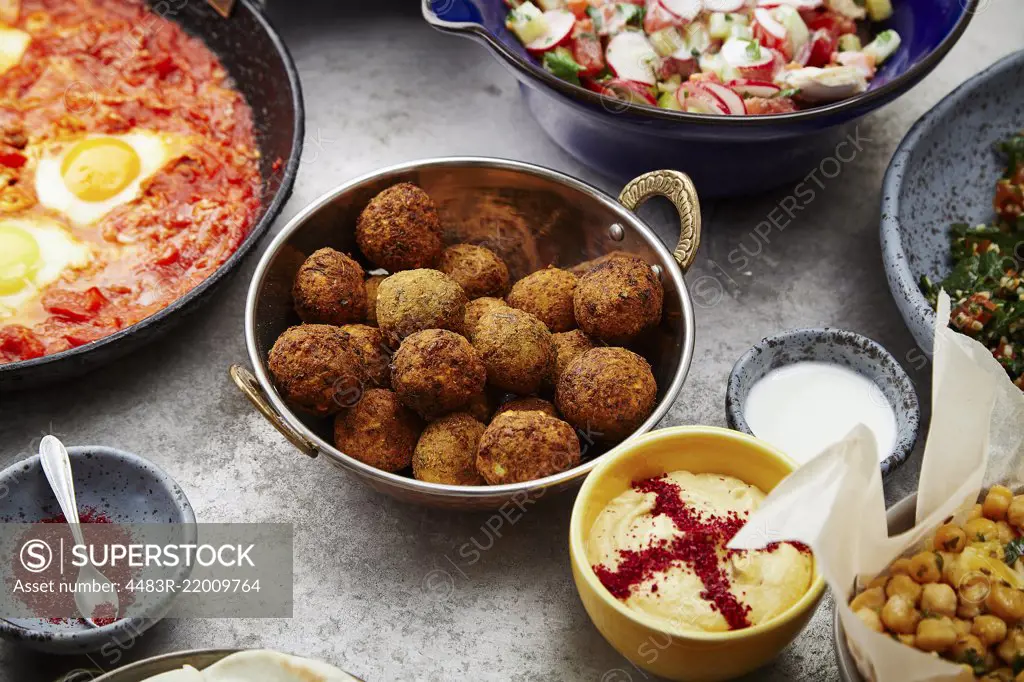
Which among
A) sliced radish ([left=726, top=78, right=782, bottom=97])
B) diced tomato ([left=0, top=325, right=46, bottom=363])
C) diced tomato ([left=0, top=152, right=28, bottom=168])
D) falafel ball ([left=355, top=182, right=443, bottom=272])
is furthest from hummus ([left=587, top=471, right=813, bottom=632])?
diced tomato ([left=0, top=152, right=28, bottom=168])

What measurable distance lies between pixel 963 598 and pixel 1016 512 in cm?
24

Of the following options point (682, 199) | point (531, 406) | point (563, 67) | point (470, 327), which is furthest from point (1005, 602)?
point (563, 67)

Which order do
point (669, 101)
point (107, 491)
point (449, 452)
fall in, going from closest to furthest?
point (449, 452) → point (107, 491) → point (669, 101)

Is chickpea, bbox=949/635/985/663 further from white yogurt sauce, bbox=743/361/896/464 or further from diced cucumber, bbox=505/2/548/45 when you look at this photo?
diced cucumber, bbox=505/2/548/45

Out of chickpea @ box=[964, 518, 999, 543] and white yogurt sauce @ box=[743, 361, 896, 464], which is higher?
chickpea @ box=[964, 518, 999, 543]

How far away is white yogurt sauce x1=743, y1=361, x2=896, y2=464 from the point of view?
229cm

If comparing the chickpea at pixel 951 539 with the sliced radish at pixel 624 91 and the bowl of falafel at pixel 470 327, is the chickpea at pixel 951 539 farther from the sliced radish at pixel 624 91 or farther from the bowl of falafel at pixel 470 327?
the sliced radish at pixel 624 91

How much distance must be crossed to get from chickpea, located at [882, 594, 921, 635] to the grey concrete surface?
20.0 inches

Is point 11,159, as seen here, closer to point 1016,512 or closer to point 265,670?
point 265,670

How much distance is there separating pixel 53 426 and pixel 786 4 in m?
2.52

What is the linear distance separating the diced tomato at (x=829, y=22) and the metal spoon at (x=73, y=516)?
8.24 feet

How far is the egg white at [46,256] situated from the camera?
259cm

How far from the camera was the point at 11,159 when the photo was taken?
9.48 ft

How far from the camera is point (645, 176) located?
94.1 inches
